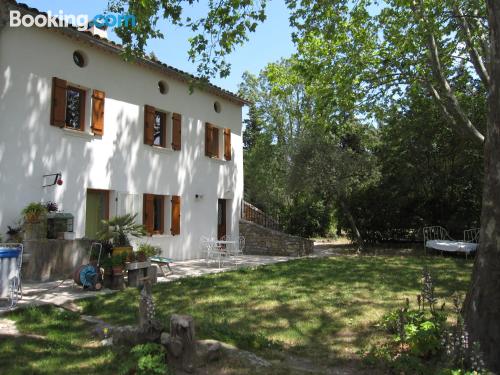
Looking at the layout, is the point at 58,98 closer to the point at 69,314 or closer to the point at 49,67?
the point at 49,67

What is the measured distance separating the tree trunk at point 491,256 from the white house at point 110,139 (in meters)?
7.83

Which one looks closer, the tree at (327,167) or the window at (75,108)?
the window at (75,108)

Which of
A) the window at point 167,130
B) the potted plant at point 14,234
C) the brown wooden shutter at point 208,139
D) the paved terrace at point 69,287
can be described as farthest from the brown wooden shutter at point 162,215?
the potted plant at point 14,234

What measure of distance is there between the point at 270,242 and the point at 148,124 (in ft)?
19.7

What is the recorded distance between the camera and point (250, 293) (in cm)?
782

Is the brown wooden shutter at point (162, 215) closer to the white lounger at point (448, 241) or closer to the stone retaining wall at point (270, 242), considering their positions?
the stone retaining wall at point (270, 242)

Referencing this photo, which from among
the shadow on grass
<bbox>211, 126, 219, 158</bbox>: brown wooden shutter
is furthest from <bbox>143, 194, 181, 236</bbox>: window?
the shadow on grass

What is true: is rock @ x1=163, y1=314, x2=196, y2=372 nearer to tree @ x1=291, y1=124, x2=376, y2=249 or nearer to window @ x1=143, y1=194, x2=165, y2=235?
window @ x1=143, y1=194, x2=165, y2=235

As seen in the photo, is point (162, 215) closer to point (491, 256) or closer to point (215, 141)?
point (215, 141)

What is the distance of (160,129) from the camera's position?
13.3 meters

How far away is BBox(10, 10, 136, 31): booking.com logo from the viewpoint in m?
7.81

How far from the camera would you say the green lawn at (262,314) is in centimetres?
466

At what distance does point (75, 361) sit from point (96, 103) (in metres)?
7.71

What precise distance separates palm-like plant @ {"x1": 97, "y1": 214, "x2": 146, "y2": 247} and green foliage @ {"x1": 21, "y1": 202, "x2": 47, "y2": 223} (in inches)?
47.9
